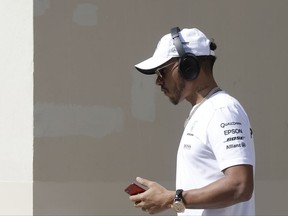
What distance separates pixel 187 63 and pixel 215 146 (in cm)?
37

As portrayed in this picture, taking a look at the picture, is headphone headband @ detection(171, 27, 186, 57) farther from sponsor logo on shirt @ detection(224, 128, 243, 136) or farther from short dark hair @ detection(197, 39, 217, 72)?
sponsor logo on shirt @ detection(224, 128, 243, 136)

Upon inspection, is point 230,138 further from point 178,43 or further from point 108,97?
point 108,97

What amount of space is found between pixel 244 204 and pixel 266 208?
10.0ft

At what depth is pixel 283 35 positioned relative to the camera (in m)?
5.79

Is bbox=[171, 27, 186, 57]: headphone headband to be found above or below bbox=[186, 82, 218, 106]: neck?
above

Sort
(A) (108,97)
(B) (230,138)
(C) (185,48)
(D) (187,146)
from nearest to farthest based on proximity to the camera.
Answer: (B) (230,138) < (D) (187,146) < (C) (185,48) < (A) (108,97)

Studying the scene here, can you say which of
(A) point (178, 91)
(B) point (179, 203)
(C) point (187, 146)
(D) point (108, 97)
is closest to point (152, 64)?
(A) point (178, 91)

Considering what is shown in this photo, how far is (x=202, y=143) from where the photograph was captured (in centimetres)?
263

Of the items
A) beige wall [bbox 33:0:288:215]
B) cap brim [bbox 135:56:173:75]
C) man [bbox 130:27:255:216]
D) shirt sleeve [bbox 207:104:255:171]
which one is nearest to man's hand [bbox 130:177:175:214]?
man [bbox 130:27:255:216]

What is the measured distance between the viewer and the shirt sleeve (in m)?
2.52

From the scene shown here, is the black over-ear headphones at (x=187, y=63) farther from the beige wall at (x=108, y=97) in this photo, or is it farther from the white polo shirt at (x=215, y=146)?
the beige wall at (x=108, y=97)

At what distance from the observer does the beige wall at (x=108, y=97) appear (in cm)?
493

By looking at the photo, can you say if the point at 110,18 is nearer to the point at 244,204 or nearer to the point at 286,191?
the point at 286,191

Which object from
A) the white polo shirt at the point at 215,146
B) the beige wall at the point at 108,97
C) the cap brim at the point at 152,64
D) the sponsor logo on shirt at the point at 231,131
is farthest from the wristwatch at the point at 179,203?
the beige wall at the point at 108,97
